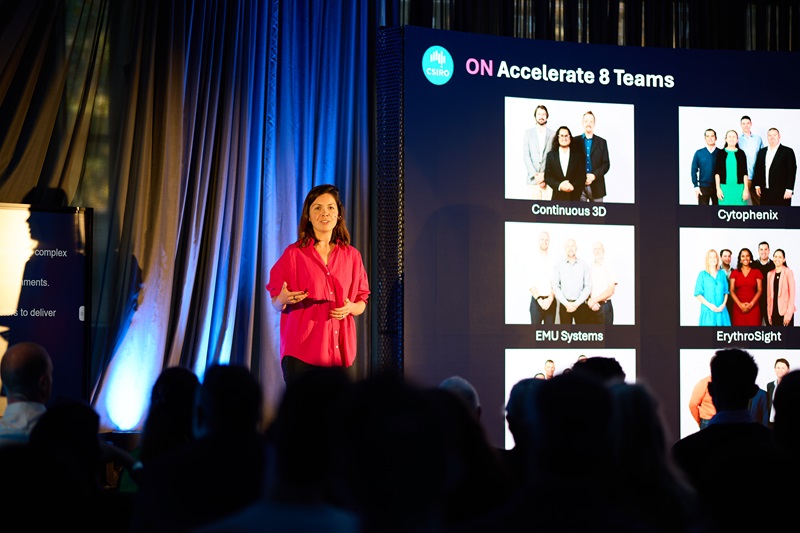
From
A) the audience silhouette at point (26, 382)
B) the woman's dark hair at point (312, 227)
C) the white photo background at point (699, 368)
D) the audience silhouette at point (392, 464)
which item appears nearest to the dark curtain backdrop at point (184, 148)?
the woman's dark hair at point (312, 227)

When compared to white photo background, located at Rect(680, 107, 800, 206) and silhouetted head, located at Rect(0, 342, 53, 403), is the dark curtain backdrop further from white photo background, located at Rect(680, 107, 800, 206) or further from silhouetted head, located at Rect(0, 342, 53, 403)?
silhouetted head, located at Rect(0, 342, 53, 403)

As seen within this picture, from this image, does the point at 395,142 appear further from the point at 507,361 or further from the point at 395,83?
the point at 507,361

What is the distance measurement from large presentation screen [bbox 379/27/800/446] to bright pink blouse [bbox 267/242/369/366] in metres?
0.53

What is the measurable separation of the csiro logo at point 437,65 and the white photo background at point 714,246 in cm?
202

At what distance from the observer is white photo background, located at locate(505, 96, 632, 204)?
643 cm

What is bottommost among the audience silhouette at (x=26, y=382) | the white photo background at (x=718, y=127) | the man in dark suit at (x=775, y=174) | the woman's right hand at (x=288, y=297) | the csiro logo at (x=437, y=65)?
the audience silhouette at (x=26, y=382)

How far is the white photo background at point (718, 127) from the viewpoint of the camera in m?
6.66

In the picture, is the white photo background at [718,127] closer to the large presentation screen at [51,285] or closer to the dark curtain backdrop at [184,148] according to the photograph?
the dark curtain backdrop at [184,148]

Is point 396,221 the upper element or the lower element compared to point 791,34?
lower

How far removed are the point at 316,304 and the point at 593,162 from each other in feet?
7.45

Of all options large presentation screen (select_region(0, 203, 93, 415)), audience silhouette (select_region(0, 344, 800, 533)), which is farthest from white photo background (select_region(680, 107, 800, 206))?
large presentation screen (select_region(0, 203, 93, 415))

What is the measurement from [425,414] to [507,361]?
5.10 m

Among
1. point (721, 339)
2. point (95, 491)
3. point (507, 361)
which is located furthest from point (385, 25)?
point (95, 491)

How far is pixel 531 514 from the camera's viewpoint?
5.05ft
